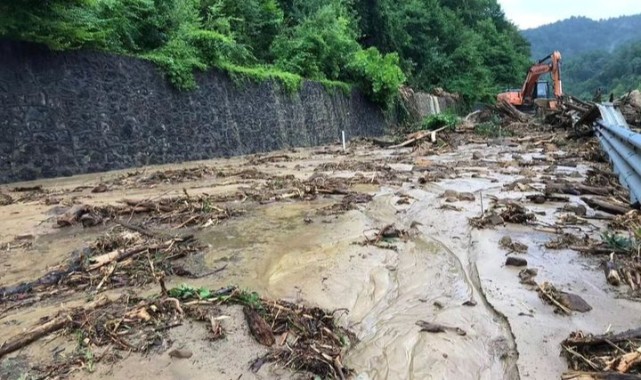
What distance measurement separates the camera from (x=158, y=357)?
245 cm

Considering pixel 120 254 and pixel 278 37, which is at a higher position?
pixel 278 37

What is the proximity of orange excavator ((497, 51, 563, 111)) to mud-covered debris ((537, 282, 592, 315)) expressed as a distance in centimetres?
2526

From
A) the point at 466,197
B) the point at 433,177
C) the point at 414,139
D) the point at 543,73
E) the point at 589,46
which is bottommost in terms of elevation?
the point at 414,139

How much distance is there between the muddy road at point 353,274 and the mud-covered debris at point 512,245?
3cm

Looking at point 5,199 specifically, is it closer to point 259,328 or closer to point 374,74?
point 259,328

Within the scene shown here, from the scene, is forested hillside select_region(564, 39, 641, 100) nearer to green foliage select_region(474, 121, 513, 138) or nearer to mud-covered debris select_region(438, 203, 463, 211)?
green foliage select_region(474, 121, 513, 138)

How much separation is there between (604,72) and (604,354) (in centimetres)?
9517

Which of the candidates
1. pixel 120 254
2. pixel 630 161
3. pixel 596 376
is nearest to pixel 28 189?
pixel 120 254

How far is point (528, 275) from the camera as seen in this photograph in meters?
3.49

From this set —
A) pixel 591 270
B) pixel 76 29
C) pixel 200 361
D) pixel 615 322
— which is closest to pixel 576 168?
pixel 591 270

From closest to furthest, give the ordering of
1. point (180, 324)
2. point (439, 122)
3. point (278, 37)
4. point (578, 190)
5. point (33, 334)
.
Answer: point (33, 334) < point (180, 324) < point (578, 190) < point (439, 122) < point (278, 37)

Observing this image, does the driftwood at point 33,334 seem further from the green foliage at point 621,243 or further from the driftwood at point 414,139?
the driftwood at point 414,139

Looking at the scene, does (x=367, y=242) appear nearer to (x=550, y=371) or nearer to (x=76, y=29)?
(x=550, y=371)

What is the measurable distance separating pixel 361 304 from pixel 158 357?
1.40 meters
